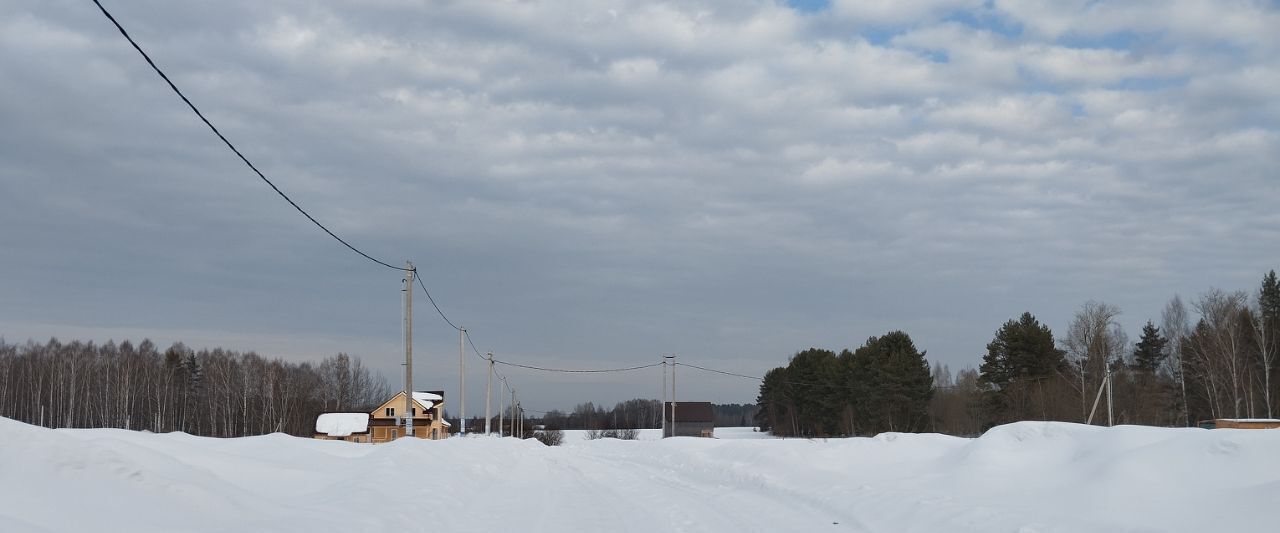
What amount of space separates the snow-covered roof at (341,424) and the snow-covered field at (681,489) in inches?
2225

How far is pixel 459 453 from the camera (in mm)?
28359

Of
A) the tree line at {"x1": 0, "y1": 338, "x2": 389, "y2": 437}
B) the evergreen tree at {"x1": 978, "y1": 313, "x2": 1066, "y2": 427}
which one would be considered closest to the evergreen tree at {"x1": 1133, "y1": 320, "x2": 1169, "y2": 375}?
the evergreen tree at {"x1": 978, "y1": 313, "x2": 1066, "y2": 427}

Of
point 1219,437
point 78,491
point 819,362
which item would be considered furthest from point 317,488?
point 819,362

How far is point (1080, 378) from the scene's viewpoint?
71.1m

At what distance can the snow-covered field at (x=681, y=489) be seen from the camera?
10281mm

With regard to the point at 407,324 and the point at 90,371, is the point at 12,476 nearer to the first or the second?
the point at 407,324

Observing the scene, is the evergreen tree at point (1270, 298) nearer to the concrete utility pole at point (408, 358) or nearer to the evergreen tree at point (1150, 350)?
the evergreen tree at point (1150, 350)

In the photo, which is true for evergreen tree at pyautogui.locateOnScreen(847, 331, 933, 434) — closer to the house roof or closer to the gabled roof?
the gabled roof

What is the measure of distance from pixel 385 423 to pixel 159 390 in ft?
85.4

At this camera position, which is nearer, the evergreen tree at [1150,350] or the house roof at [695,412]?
the evergreen tree at [1150,350]

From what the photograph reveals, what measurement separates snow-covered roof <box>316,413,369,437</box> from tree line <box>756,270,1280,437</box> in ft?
140

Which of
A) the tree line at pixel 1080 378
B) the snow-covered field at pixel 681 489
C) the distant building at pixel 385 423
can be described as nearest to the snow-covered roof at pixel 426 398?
the distant building at pixel 385 423

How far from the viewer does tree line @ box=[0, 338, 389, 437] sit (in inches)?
3290

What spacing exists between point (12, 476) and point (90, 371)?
92070 mm
